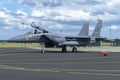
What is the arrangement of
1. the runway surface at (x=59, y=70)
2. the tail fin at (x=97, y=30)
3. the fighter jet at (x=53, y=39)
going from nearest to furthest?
the runway surface at (x=59, y=70) → the fighter jet at (x=53, y=39) → the tail fin at (x=97, y=30)

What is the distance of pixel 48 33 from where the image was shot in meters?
48.1

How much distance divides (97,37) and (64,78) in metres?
37.6

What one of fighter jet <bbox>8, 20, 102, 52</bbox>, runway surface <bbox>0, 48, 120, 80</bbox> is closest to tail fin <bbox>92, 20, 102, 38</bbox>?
fighter jet <bbox>8, 20, 102, 52</bbox>

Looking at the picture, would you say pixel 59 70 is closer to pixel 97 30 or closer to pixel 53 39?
pixel 53 39

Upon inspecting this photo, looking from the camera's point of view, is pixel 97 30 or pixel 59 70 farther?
pixel 97 30

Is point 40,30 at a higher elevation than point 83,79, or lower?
higher

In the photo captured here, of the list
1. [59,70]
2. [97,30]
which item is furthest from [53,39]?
[59,70]

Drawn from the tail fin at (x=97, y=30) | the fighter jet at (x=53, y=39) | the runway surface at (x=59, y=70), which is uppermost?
the tail fin at (x=97, y=30)

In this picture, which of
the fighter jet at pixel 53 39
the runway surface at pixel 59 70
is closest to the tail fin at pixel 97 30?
the fighter jet at pixel 53 39

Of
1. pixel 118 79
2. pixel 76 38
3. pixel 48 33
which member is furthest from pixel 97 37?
pixel 118 79

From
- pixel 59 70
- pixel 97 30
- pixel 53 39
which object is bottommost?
pixel 59 70

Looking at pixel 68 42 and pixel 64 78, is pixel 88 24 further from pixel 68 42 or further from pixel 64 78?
pixel 64 78

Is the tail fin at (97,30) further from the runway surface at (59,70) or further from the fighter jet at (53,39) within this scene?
the runway surface at (59,70)

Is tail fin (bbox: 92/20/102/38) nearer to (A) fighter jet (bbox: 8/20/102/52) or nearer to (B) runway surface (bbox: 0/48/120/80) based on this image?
(A) fighter jet (bbox: 8/20/102/52)
